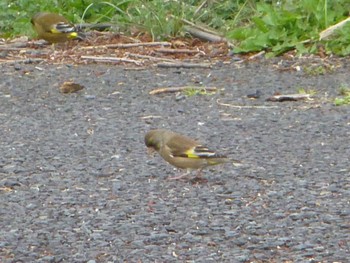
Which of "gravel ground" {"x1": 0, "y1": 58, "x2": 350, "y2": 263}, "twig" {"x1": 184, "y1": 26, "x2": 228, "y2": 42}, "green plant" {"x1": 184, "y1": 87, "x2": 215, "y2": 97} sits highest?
"gravel ground" {"x1": 0, "y1": 58, "x2": 350, "y2": 263}

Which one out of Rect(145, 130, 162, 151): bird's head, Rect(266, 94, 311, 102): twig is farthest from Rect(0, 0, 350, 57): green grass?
Rect(145, 130, 162, 151): bird's head

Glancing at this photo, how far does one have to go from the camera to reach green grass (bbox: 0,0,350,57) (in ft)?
40.6

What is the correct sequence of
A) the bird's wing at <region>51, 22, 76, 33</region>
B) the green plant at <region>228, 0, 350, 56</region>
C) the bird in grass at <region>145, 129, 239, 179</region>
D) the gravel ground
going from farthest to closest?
the bird's wing at <region>51, 22, 76, 33</region>
the green plant at <region>228, 0, 350, 56</region>
the bird in grass at <region>145, 129, 239, 179</region>
the gravel ground

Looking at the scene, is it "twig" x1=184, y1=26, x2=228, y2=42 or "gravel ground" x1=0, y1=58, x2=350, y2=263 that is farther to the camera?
"twig" x1=184, y1=26, x2=228, y2=42

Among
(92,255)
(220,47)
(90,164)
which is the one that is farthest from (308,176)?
(220,47)

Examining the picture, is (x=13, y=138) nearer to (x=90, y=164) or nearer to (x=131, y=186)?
(x=90, y=164)

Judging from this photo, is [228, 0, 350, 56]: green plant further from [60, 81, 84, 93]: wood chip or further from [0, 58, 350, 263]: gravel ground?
[60, 81, 84, 93]: wood chip

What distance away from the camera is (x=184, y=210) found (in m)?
6.43

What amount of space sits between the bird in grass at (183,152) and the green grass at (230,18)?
190 inches

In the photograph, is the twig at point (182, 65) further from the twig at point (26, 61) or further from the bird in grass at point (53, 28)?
the bird in grass at point (53, 28)

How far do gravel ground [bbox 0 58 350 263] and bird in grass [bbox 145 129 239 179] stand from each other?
0.48ft

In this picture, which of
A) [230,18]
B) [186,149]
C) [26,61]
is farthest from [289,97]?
[230,18]

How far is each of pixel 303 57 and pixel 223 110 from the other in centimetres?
242

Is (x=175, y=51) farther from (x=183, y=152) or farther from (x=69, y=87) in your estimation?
(x=183, y=152)
